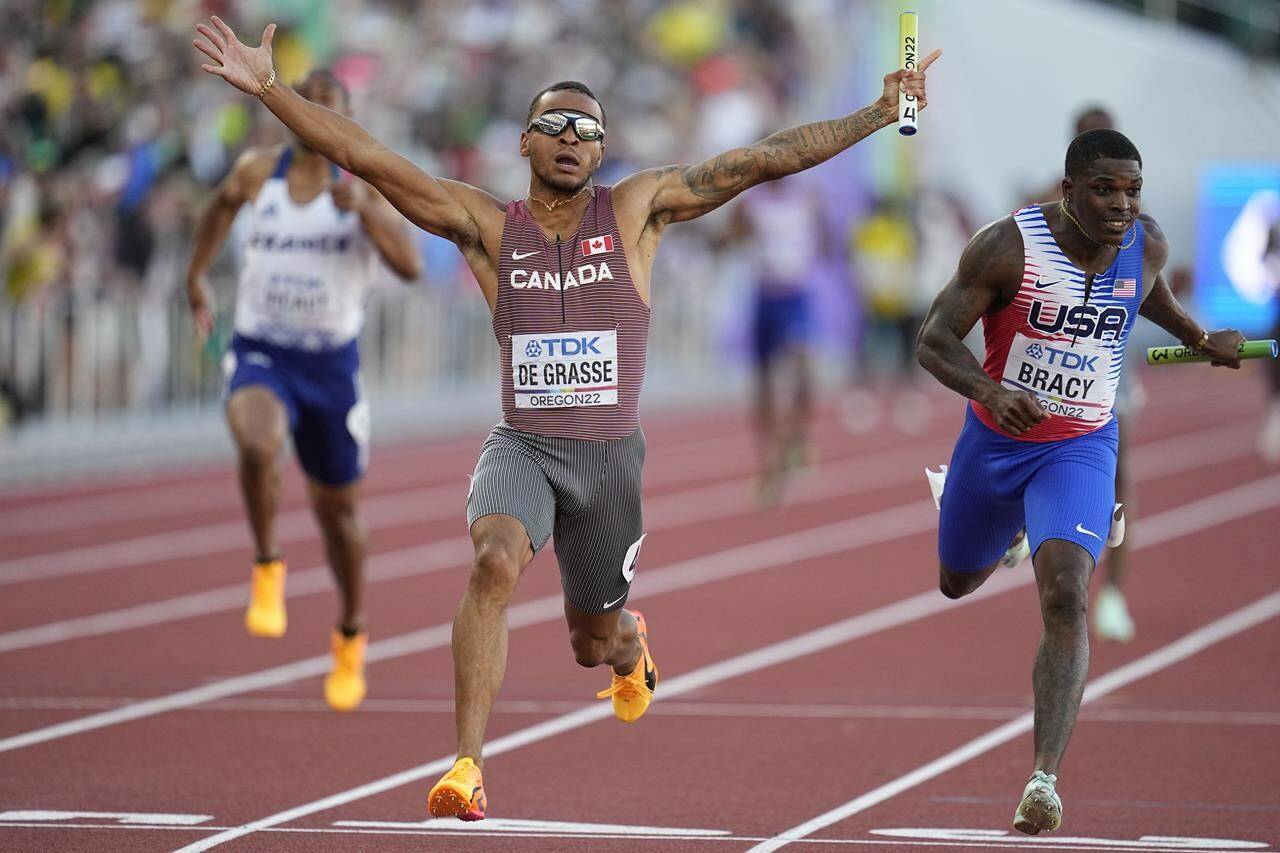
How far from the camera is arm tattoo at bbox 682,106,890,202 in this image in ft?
21.1

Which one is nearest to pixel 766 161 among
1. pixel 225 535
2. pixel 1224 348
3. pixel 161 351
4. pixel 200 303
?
pixel 1224 348

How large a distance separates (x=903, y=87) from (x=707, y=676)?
13.5 ft

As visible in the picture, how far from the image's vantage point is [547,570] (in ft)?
44.4

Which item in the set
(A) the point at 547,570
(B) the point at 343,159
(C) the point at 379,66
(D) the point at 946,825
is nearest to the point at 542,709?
(D) the point at 946,825

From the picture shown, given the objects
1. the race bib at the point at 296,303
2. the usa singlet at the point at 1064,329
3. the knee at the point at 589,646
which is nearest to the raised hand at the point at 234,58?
the knee at the point at 589,646

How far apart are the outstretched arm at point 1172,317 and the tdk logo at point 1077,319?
169 millimetres

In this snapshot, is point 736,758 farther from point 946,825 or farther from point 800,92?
point 800,92

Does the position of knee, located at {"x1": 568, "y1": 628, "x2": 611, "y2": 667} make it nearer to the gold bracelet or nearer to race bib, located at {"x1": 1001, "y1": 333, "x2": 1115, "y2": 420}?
race bib, located at {"x1": 1001, "y1": 333, "x2": 1115, "y2": 420}

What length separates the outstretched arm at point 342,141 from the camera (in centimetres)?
637

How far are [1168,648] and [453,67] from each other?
14.3 m

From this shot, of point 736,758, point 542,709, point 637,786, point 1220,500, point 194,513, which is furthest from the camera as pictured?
point 1220,500

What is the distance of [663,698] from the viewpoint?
30.5 ft

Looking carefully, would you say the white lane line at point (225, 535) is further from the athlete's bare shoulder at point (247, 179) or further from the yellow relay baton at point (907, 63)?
the yellow relay baton at point (907, 63)

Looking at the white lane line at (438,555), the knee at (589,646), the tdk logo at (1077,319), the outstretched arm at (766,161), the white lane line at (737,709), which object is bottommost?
the white lane line at (737,709)
